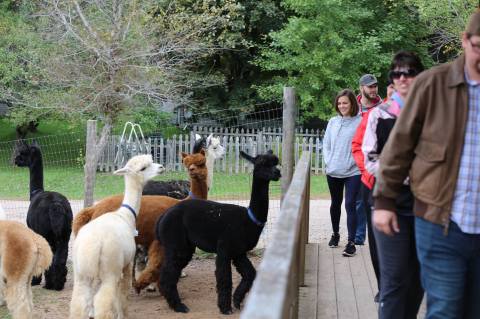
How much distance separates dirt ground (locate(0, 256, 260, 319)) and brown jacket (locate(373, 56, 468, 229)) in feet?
13.1

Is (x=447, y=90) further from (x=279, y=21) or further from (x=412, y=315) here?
(x=279, y=21)

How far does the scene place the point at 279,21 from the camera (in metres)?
26.2

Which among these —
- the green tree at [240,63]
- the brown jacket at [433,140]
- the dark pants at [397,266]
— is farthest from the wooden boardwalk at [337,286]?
the green tree at [240,63]

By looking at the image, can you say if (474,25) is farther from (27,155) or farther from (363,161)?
(27,155)

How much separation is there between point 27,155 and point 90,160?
3.35ft

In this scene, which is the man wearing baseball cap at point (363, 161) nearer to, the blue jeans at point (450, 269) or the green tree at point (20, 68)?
the blue jeans at point (450, 269)

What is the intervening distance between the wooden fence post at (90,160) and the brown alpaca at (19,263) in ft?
9.17

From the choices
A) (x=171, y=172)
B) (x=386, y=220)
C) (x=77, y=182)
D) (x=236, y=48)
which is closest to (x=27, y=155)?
(x=386, y=220)

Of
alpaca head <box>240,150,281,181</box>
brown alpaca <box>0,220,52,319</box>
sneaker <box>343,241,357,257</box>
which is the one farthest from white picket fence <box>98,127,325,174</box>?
brown alpaca <box>0,220,52,319</box>

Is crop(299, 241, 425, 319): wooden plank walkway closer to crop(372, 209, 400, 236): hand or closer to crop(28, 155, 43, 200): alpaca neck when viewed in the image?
crop(372, 209, 400, 236): hand

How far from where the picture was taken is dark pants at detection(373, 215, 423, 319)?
3607 millimetres

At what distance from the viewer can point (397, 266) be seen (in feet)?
11.8

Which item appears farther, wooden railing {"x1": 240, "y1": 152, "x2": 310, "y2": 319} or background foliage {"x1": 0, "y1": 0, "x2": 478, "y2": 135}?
background foliage {"x1": 0, "y1": 0, "x2": 478, "y2": 135}

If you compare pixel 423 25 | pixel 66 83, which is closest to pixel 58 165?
pixel 66 83
